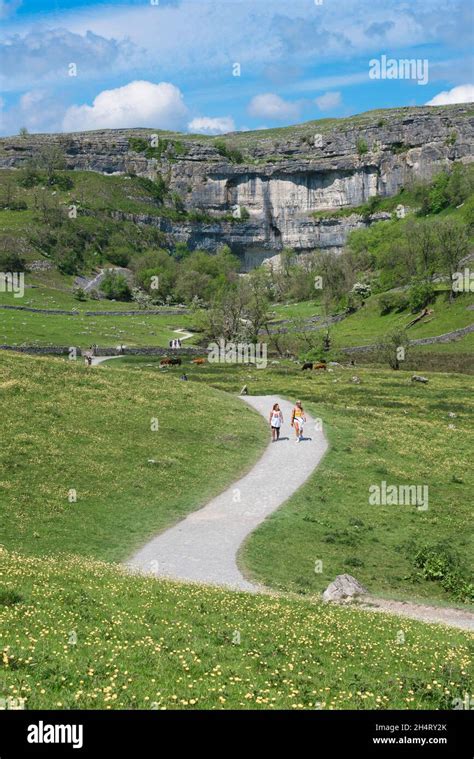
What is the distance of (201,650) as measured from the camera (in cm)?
1444

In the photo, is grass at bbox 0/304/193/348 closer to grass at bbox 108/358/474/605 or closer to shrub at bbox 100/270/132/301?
shrub at bbox 100/270/132/301

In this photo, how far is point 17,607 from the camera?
50.5 ft

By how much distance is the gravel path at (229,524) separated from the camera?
24.8 metres

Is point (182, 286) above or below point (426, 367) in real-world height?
above

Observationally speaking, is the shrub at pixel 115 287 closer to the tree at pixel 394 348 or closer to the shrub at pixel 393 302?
the shrub at pixel 393 302

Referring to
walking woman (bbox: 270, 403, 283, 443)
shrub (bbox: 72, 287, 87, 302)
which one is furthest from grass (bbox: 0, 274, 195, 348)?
Result: walking woman (bbox: 270, 403, 283, 443)

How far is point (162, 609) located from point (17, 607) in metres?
3.61

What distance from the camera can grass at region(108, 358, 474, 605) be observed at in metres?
26.3

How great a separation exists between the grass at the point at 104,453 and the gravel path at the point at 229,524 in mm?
1012

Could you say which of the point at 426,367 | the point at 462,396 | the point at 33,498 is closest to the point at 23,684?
the point at 33,498

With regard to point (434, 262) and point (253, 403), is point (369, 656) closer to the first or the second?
point (253, 403)

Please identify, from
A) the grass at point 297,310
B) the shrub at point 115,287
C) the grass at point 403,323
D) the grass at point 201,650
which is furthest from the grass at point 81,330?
the grass at point 201,650

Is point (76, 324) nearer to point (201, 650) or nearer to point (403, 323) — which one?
point (403, 323)
